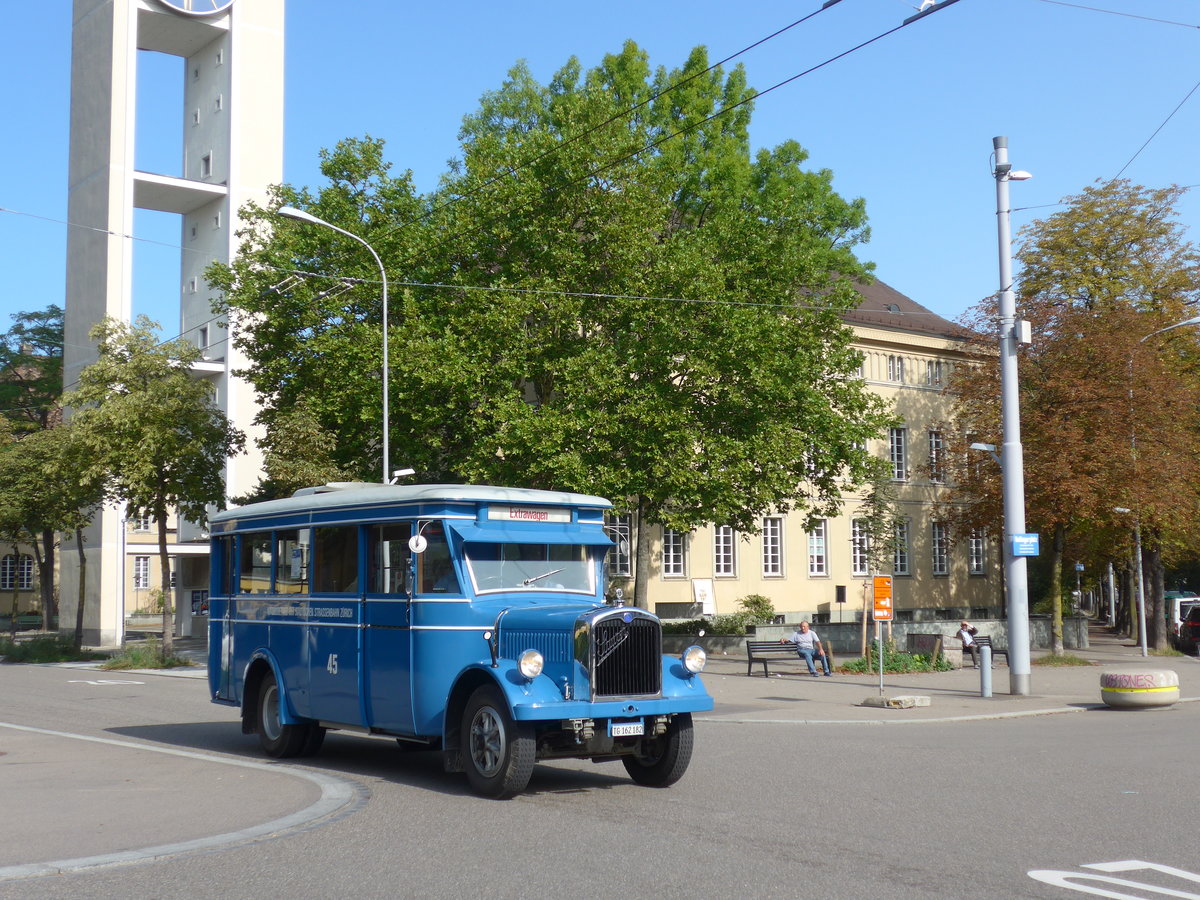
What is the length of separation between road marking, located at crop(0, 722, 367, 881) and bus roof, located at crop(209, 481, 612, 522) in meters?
2.64

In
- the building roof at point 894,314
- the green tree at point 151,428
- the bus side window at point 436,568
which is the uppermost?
the building roof at point 894,314

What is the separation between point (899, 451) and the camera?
5934 cm

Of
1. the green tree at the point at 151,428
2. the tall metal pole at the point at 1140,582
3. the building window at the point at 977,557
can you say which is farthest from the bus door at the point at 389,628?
the building window at the point at 977,557

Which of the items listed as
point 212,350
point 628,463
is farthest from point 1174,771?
point 212,350

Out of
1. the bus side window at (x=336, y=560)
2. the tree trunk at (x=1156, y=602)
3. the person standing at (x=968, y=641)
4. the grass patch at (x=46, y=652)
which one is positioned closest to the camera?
the bus side window at (x=336, y=560)

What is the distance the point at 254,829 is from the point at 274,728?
5274mm

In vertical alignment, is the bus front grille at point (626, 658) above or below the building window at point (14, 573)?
below

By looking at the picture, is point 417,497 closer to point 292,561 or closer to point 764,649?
point 292,561

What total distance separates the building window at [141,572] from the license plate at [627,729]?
63128 millimetres

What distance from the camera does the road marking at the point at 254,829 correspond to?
316 inches

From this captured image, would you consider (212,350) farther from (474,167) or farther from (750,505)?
(750,505)

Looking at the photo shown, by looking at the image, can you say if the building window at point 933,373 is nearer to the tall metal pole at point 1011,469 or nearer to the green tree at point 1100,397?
the green tree at point 1100,397

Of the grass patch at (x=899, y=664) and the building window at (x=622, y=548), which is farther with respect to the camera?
the building window at (x=622, y=548)

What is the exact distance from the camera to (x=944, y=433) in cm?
3988
